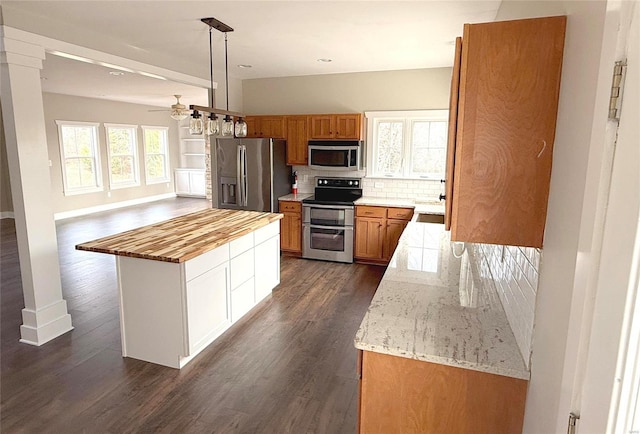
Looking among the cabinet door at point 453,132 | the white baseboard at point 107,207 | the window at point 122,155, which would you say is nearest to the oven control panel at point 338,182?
the cabinet door at point 453,132

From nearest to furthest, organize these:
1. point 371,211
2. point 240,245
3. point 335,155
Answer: point 240,245
point 371,211
point 335,155

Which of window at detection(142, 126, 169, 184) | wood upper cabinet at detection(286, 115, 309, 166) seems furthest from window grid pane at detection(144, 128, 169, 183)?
wood upper cabinet at detection(286, 115, 309, 166)

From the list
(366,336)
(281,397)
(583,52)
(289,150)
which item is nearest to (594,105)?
(583,52)

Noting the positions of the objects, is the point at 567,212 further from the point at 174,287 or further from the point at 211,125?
the point at 211,125

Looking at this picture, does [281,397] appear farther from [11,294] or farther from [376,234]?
[11,294]

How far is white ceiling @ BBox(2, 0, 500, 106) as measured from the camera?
284cm

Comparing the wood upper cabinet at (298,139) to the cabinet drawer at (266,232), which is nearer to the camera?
the cabinet drawer at (266,232)

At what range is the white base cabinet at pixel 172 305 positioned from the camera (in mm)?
2775

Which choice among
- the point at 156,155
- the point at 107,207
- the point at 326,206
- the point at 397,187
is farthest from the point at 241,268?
the point at 156,155

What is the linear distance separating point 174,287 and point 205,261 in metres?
0.31

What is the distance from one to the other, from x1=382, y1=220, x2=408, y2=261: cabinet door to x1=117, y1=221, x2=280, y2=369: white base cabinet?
8.03 ft

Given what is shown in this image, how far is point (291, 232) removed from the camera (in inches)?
220

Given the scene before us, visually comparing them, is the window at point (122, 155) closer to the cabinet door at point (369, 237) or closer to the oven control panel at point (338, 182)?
the oven control panel at point (338, 182)

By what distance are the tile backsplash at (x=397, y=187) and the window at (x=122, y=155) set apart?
6020mm
